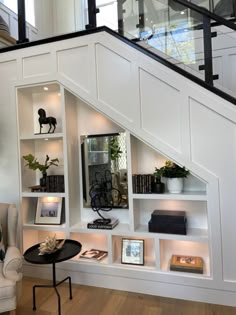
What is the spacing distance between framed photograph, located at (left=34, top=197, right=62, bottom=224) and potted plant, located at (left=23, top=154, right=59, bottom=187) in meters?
0.24

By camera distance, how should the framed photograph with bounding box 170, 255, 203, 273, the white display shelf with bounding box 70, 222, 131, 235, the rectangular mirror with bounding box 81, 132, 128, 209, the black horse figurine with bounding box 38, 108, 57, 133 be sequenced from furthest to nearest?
the black horse figurine with bounding box 38, 108, 57, 133 < the rectangular mirror with bounding box 81, 132, 128, 209 < the white display shelf with bounding box 70, 222, 131, 235 < the framed photograph with bounding box 170, 255, 203, 273

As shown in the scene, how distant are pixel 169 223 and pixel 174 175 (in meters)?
0.49

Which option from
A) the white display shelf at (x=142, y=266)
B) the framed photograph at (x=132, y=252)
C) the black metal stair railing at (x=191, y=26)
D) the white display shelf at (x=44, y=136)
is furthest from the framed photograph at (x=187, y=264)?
the white display shelf at (x=44, y=136)

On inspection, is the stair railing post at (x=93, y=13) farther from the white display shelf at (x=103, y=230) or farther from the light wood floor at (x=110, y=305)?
the light wood floor at (x=110, y=305)

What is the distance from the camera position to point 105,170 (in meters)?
3.03

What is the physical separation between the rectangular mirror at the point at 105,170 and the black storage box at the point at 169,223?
0.47m

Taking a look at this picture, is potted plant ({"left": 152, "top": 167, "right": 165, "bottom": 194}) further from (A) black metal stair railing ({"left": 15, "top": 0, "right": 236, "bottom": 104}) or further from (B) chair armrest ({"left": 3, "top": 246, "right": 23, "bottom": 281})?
(B) chair armrest ({"left": 3, "top": 246, "right": 23, "bottom": 281})

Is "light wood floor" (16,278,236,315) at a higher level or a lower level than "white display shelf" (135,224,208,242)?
lower

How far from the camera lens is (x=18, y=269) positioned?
2.18m

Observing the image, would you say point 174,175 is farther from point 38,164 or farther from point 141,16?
point 141,16

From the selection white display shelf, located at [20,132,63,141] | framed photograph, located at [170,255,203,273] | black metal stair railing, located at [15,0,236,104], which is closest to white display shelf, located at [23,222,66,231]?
white display shelf, located at [20,132,63,141]

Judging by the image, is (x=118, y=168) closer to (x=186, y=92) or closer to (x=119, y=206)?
(x=119, y=206)

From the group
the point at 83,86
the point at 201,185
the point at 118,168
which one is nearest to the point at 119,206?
the point at 118,168

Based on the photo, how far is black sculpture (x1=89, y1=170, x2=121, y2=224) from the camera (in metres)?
2.99
